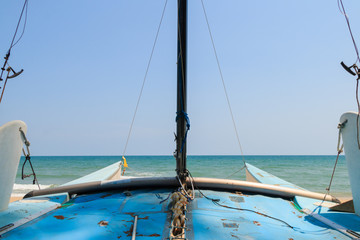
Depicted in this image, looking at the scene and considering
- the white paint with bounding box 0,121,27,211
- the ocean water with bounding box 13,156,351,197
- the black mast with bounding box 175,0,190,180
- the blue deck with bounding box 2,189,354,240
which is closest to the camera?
the blue deck with bounding box 2,189,354,240

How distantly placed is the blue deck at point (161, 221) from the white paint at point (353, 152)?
0.53 m

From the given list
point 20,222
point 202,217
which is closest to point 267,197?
point 202,217

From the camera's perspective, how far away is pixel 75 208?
91.7 inches

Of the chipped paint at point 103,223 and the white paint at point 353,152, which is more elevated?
the white paint at point 353,152

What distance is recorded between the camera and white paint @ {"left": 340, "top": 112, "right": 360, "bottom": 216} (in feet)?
7.55

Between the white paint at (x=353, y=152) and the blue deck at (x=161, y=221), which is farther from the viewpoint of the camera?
the white paint at (x=353, y=152)

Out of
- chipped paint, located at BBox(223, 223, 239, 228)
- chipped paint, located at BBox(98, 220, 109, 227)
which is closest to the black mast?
chipped paint, located at BBox(223, 223, 239, 228)

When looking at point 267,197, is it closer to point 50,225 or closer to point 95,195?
point 95,195

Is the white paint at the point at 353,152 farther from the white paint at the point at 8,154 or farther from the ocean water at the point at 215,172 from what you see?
the ocean water at the point at 215,172

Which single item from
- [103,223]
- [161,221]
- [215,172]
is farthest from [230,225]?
[215,172]

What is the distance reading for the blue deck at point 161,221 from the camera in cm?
174

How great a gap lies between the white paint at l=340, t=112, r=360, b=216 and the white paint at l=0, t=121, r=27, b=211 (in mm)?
3264

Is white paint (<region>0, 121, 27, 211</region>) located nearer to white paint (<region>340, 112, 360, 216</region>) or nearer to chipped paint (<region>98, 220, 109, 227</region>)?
chipped paint (<region>98, 220, 109, 227</region>)

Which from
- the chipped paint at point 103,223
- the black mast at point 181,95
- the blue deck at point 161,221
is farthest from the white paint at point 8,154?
the black mast at point 181,95
